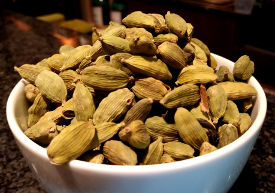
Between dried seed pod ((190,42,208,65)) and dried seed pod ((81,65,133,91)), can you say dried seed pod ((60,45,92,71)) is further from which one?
dried seed pod ((190,42,208,65))

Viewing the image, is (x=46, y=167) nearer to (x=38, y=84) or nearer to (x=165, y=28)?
(x=38, y=84)

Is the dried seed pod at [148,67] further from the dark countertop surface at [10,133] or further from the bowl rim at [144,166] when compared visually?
the dark countertop surface at [10,133]

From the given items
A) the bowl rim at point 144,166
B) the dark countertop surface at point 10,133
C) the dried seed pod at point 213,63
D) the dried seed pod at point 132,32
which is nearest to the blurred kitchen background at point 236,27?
the dark countertop surface at point 10,133

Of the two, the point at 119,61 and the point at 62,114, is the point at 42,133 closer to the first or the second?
the point at 62,114

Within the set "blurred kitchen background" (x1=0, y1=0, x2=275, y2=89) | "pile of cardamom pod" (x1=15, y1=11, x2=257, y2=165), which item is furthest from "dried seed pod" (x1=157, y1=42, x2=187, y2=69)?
"blurred kitchen background" (x1=0, y1=0, x2=275, y2=89)

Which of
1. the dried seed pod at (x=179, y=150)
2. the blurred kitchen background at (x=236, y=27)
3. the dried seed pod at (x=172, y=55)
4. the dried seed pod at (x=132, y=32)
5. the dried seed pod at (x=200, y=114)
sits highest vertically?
the dried seed pod at (x=132, y=32)

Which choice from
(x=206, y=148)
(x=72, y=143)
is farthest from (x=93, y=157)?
(x=206, y=148)

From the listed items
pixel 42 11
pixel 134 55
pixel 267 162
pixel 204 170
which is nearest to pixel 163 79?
pixel 134 55
